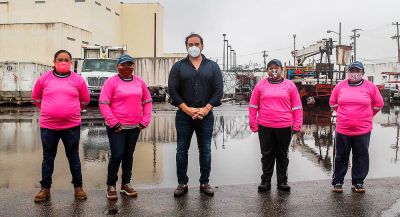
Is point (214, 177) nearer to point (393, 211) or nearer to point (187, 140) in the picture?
point (187, 140)

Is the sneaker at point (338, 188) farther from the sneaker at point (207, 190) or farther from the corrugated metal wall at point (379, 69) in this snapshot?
the corrugated metal wall at point (379, 69)

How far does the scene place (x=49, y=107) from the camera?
5.37 metres

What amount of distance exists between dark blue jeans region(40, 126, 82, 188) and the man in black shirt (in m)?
1.27

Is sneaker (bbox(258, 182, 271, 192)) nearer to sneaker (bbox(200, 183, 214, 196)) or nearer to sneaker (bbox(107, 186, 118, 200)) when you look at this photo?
sneaker (bbox(200, 183, 214, 196))

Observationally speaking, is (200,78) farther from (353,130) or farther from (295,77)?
(295,77)

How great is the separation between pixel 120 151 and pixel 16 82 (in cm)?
2436

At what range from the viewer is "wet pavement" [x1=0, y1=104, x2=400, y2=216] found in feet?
16.8

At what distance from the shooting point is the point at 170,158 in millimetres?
8547

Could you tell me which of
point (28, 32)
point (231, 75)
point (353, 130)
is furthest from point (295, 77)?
point (353, 130)

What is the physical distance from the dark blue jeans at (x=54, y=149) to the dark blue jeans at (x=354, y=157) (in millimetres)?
3320

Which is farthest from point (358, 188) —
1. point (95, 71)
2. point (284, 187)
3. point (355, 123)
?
point (95, 71)

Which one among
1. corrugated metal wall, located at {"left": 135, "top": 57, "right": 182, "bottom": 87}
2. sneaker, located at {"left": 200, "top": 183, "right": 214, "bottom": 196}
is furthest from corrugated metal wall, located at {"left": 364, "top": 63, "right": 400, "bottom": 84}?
sneaker, located at {"left": 200, "top": 183, "right": 214, "bottom": 196}

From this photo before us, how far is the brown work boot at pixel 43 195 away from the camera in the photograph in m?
5.32

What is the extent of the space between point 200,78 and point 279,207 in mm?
1859
